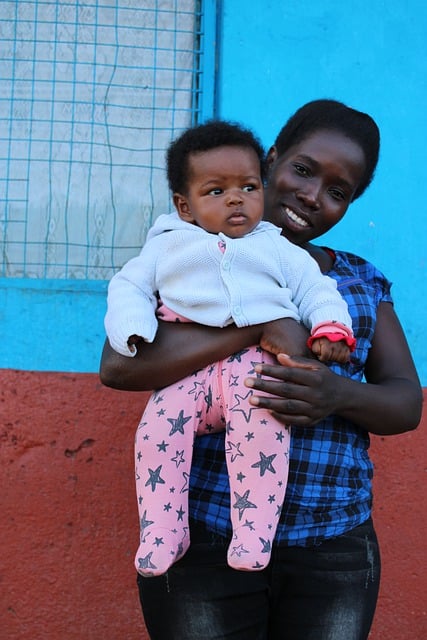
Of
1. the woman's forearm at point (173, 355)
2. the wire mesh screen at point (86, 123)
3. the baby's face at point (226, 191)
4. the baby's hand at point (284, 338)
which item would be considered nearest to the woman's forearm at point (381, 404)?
the baby's hand at point (284, 338)

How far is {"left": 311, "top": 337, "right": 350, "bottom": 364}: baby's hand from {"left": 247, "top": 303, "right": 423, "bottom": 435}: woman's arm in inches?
1.2

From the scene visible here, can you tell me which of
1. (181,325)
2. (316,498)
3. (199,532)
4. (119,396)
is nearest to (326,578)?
(316,498)

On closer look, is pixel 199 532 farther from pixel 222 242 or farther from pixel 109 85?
pixel 109 85

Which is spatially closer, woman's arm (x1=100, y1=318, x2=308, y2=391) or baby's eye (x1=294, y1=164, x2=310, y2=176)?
woman's arm (x1=100, y1=318, x2=308, y2=391)

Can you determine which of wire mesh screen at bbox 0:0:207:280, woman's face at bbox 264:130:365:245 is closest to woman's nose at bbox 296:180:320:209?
woman's face at bbox 264:130:365:245

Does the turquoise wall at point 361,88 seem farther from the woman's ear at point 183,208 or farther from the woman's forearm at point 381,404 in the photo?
the woman's forearm at point 381,404

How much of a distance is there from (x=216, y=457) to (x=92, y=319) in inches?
55.7

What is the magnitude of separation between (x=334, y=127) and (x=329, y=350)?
697 millimetres

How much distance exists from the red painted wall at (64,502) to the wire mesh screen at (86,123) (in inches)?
21.6

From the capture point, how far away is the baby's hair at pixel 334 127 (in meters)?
2.09

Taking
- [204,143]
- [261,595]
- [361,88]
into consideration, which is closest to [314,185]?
[204,143]

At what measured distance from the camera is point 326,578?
1.71 m

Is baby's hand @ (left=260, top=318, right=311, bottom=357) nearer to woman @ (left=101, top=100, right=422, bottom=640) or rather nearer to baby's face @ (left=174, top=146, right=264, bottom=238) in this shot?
woman @ (left=101, top=100, right=422, bottom=640)

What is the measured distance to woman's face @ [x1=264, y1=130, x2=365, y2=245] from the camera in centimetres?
201
